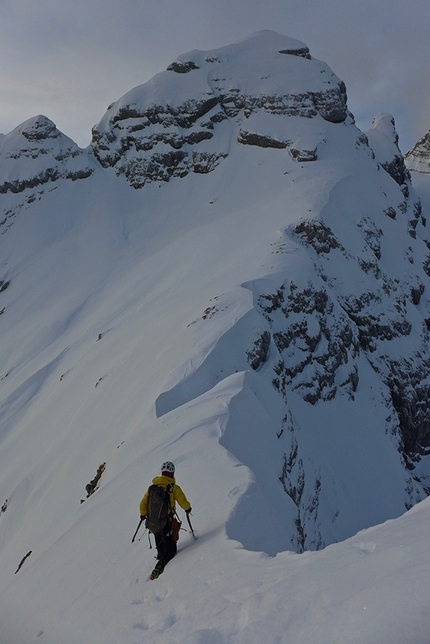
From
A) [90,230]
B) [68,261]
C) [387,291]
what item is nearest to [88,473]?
[387,291]

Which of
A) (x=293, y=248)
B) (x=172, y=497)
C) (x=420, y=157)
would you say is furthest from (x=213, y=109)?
(x=420, y=157)

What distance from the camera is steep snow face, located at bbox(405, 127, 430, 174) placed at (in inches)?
5379

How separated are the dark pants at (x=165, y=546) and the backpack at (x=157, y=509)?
0.13 meters

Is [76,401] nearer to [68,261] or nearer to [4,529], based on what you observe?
[4,529]

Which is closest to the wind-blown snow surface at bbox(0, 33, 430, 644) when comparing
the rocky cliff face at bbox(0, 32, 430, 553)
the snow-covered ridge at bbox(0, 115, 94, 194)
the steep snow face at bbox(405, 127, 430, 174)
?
the rocky cliff face at bbox(0, 32, 430, 553)

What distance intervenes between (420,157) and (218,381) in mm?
→ 142011

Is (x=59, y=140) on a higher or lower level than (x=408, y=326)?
higher

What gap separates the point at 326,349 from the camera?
33.4 m

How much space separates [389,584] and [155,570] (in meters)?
4.22

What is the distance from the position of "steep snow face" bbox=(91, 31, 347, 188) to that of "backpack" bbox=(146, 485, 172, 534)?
5558 centimetres

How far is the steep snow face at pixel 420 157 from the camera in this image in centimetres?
13662

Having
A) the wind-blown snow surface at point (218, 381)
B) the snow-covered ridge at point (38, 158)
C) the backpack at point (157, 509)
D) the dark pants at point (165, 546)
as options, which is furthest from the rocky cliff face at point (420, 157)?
the dark pants at point (165, 546)

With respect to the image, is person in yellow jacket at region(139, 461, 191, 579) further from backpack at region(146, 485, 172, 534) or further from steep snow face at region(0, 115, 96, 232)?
Result: steep snow face at region(0, 115, 96, 232)

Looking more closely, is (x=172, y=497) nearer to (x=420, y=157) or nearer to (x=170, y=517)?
(x=170, y=517)
